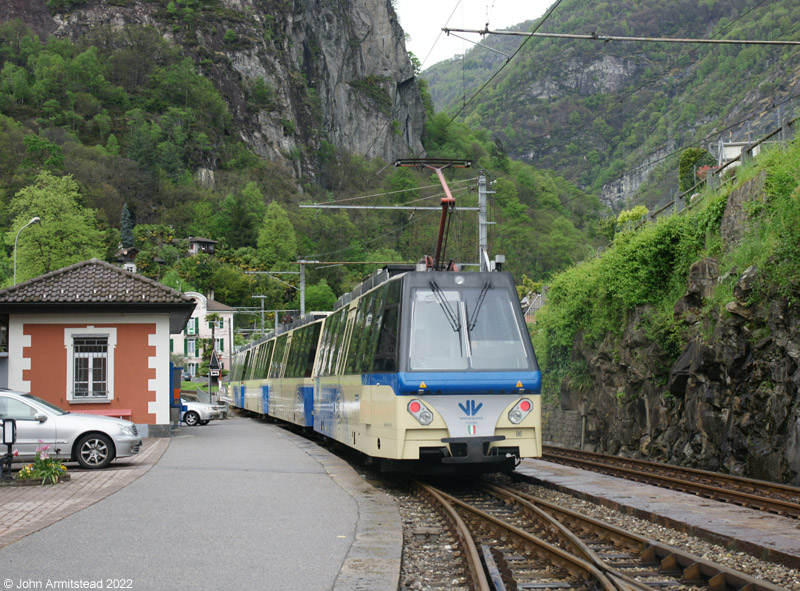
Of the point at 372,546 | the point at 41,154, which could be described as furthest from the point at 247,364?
the point at 41,154

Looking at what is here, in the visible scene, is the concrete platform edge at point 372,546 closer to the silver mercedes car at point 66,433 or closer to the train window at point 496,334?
the train window at point 496,334

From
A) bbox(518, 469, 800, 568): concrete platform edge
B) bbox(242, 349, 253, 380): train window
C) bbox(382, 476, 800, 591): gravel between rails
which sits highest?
bbox(242, 349, 253, 380): train window

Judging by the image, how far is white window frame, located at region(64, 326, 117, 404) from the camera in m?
23.5

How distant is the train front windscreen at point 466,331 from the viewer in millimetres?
13008

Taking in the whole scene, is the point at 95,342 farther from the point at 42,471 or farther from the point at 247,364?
the point at 247,364

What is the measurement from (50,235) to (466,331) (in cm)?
7181

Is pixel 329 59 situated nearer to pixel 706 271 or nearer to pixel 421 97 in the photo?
pixel 421 97

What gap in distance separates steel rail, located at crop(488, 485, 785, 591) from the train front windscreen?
3.34 m

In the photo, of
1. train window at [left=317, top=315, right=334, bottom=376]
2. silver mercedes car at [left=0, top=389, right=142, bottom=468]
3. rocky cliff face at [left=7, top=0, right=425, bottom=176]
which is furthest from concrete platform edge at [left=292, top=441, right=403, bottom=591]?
rocky cliff face at [left=7, top=0, right=425, bottom=176]

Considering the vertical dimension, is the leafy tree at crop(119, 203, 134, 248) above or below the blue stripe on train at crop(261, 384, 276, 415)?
above

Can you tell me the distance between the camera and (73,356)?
77.6 feet

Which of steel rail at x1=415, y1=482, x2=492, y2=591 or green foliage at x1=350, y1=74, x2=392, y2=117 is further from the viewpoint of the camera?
green foliage at x1=350, y1=74, x2=392, y2=117

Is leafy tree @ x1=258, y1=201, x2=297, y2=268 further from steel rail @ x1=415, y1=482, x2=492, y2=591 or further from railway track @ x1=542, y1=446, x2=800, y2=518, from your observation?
steel rail @ x1=415, y1=482, x2=492, y2=591

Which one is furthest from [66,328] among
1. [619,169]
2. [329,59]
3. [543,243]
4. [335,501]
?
[329,59]
